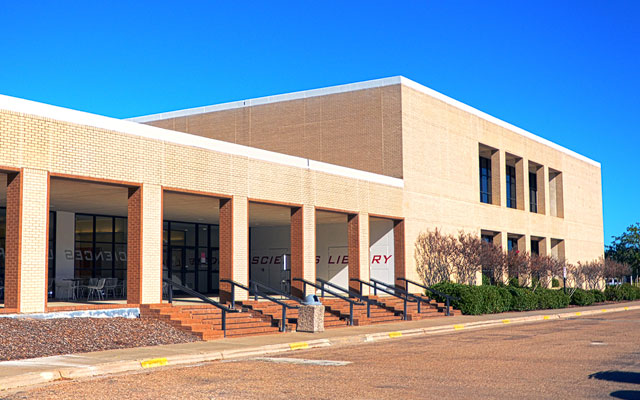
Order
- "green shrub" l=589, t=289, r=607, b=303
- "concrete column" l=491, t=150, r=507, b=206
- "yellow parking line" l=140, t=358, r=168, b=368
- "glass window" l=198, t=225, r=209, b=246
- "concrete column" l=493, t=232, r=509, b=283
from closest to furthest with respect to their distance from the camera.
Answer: "yellow parking line" l=140, t=358, r=168, b=368, "glass window" l=198, t=225, r=209, b=246, "concrete column" l=493, t=232, r=509, b=283, "concrete column" l=491, t=150, r=507, b=206, "green shrub" l=589, t=289, r=607, b=303

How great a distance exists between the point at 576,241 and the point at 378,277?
24.7 metres

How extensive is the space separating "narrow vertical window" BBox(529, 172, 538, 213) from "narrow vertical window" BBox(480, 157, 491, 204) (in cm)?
719

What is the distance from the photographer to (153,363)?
14742 millimetres

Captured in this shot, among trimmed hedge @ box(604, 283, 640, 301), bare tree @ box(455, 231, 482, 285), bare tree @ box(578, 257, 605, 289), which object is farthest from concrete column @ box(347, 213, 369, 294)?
trimmed hedge @ box(604, 283, 640, 301)

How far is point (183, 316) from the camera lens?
67.5 ft

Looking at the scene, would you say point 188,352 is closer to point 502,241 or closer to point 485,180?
point 502,241

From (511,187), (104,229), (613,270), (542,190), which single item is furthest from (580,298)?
(104,229)

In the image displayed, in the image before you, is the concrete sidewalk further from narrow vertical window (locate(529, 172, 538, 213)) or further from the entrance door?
narrow vertical window (locate(529, 172, 538, 213))

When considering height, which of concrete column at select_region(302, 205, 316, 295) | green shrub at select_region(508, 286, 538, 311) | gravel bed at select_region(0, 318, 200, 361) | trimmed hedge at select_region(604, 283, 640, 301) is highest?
concrete column at select_region(302, 205, 316, 295)

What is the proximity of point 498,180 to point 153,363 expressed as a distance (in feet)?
104

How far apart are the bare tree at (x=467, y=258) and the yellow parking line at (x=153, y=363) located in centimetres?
2376

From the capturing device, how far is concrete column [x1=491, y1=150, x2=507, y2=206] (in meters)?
43.0

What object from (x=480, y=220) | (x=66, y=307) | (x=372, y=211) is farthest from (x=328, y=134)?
(x=66, y=307)

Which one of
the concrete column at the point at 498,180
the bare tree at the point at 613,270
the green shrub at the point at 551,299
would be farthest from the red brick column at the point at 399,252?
the bare tree at the point at 613,270
